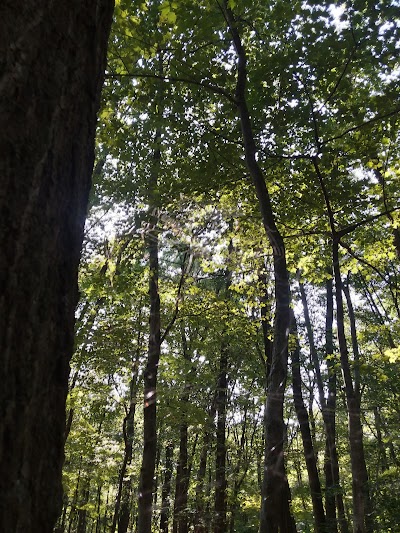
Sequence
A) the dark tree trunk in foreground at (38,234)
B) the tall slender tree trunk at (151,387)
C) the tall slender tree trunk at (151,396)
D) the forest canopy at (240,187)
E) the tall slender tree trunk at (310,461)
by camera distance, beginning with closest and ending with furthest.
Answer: the dark tree trunk in foreground at (38,234) → the forest canopy at (240,187) → the tall slender tree trunk at (151,387) → the tall slender tree trunk at (151,396) → the tall slender tree trunk at (310,461)

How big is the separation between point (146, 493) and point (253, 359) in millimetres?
7450

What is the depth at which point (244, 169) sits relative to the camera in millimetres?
6785

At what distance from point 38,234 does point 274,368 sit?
173 inches

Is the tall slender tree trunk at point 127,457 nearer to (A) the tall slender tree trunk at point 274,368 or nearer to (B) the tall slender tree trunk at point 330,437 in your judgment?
(B) the tall slender tree trunk at point 330,437

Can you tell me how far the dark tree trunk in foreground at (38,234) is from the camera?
817mm

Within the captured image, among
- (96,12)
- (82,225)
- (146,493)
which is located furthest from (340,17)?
(146,493)

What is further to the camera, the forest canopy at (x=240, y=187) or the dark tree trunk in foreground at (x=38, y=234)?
the forest canopy at (x=240, y=187)

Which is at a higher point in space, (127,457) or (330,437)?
(330,437)

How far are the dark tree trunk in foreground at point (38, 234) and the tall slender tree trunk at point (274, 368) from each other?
4.03m

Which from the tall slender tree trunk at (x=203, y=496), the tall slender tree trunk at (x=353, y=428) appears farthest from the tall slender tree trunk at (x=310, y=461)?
the tall slender tree trunk at (x=353, y=428)

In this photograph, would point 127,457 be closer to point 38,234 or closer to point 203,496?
point 203,496

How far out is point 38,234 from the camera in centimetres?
91

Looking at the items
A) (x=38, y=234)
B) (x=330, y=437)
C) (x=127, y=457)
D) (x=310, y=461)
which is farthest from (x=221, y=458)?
(x=38, y=234)

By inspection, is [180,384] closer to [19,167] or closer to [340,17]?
[340,17]
